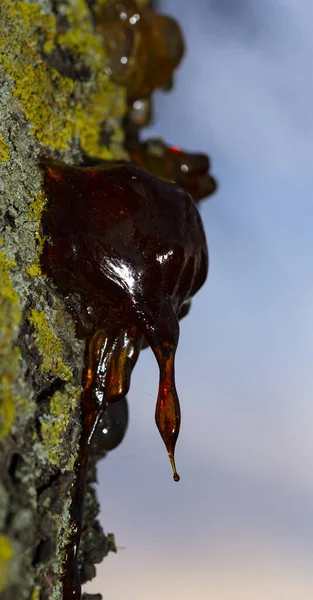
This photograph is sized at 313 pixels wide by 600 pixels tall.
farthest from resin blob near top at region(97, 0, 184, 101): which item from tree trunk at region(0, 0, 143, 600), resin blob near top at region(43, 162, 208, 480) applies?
resin blob near top at region(43, 162, 208, 480)

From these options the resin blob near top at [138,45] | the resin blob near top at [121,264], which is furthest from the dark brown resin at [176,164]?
the resin blob near top at [121,264]

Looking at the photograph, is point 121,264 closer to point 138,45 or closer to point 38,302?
point 38,302

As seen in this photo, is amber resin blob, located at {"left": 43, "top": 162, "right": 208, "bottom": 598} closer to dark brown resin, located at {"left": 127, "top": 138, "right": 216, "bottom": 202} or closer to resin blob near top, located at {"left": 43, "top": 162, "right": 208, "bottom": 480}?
resin blob near top, located at {"left": 43, "top": 162, "right": 208, "bottom": 480}

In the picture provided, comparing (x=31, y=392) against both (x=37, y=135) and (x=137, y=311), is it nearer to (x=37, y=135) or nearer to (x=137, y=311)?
(x=137, y=311)

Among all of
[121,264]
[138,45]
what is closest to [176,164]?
[138,45]

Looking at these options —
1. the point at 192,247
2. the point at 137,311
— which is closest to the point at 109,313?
the point at 137,311
